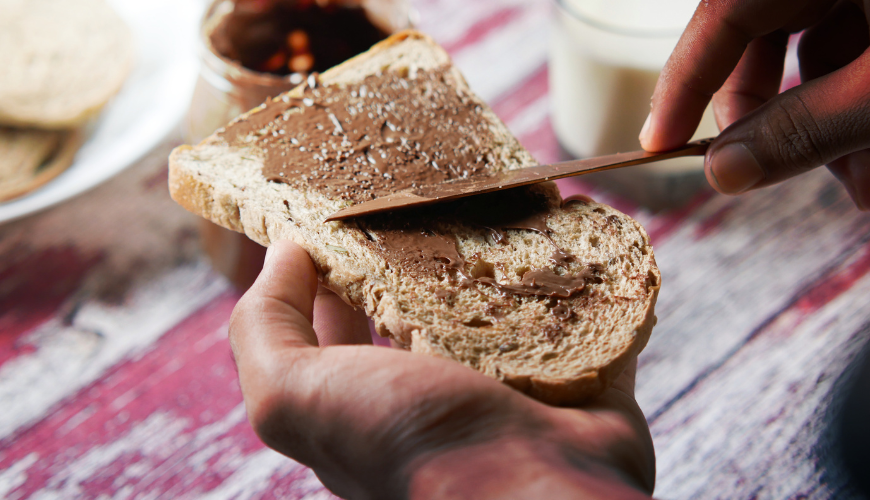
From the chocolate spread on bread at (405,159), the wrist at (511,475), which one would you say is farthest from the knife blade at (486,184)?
the wrist at (511,475)

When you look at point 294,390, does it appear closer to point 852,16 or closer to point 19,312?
point 19,312

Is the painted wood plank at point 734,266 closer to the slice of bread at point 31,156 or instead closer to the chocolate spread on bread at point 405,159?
the chocolate spread on bread at point 405,159

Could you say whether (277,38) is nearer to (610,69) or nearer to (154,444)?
(610,69)

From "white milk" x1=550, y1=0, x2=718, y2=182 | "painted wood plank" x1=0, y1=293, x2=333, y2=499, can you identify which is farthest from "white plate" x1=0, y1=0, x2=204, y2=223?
"white milk" x1=550, y1=0, x2=718, y2=182

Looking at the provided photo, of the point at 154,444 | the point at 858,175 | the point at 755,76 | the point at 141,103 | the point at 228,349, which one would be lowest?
the point at 154,444

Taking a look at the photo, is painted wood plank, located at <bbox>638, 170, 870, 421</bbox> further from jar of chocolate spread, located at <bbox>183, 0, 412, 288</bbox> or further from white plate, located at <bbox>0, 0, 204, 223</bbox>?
white plate, located at <bbox>0, 0, 204, 223</bbox>

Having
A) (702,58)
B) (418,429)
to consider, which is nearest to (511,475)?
(418,429)
